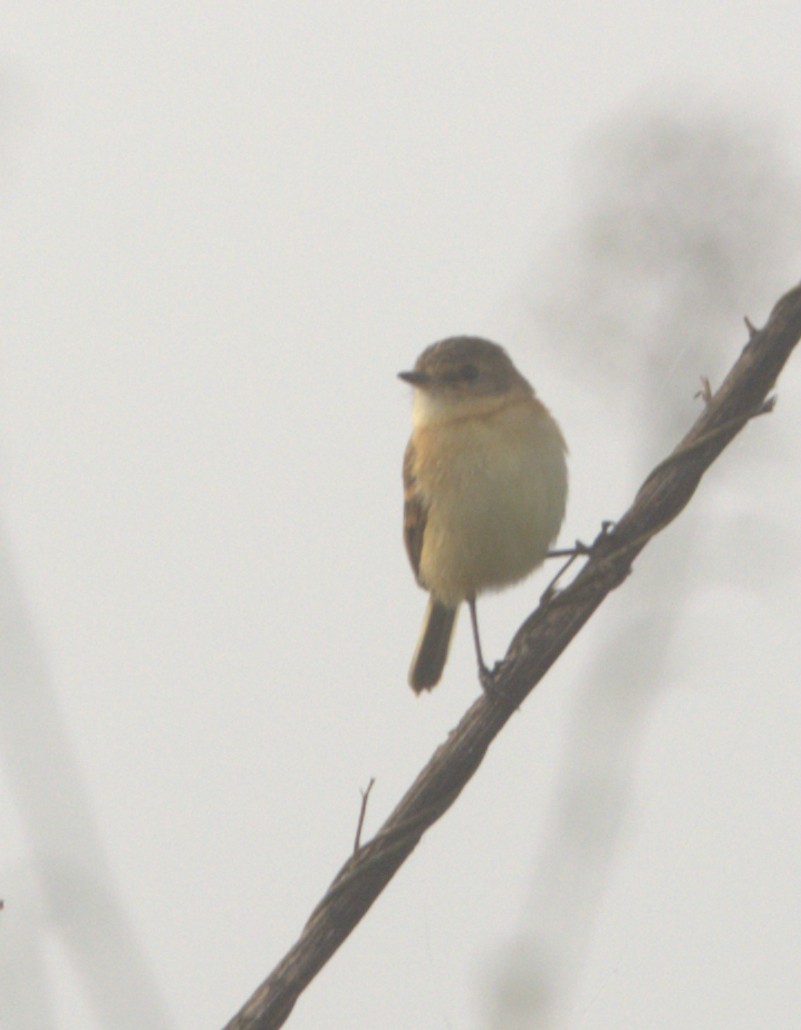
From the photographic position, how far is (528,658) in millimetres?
3793

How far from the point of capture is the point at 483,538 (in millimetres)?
5309

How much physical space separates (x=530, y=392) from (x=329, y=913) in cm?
300

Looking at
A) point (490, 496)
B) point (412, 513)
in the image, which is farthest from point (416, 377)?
point (490, 496)

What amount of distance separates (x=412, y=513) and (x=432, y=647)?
82 centimetres

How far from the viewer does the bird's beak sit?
20.0 feet

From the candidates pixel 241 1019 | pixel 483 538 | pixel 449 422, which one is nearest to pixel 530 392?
pixel 449 422

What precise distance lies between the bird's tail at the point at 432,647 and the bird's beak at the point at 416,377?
3.01ft

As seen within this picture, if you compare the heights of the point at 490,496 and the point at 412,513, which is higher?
the point at 490,496

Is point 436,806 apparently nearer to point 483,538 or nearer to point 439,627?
point 483,538

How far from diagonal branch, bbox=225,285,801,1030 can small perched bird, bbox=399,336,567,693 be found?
3.59ft

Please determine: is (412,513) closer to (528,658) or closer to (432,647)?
(432,647)

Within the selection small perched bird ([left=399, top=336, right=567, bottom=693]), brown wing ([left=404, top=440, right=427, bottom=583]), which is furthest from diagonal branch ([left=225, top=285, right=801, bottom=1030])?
brown wing ([left=404, top=440, right=427, bottom=583])

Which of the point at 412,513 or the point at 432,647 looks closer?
the point at 412,513

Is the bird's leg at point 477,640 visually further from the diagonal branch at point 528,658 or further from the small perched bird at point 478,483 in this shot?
the diagonal branch at point 528,658
